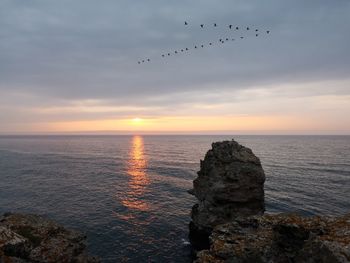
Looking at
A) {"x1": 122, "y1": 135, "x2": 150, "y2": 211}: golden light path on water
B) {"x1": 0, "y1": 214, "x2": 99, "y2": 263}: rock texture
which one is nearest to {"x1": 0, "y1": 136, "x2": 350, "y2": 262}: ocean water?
{"x1": 122, "y1": 135, "x2": 150, "y2": 211}: golden light path on water

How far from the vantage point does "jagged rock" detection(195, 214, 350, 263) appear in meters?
11.4

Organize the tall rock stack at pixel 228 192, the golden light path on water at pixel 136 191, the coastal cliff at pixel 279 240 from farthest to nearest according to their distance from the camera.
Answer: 1. the golden light path on water at pixel 136 191
2. the tall rock stack at pixel 228 192
3. the coastal cliff at pixel 279 240

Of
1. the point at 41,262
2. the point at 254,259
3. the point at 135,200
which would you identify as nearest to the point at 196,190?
the point at 135,200

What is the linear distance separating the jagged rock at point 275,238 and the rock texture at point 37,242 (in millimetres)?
10549

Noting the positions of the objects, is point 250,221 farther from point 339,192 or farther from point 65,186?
point 65,186

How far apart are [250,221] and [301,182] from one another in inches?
2893

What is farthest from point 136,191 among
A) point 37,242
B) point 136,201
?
point 37,242

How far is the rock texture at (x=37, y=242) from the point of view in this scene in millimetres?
16844

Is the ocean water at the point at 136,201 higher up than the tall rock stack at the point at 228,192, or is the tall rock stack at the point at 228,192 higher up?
the tall rock stack at the point at 228,192

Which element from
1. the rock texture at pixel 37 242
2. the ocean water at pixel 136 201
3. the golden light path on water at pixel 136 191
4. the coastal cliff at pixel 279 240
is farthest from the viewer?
the golden light path on water at pixel 136 191

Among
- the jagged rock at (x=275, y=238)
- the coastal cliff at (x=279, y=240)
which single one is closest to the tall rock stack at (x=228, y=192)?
the coastal cliff at (x=279, y=240)

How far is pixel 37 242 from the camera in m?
20.0

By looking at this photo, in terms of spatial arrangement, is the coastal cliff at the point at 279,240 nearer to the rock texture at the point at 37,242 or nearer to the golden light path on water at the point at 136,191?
the rock texture at the point at 37,242

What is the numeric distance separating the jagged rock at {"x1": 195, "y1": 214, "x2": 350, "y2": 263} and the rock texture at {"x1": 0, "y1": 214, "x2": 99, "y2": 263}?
415 inches
